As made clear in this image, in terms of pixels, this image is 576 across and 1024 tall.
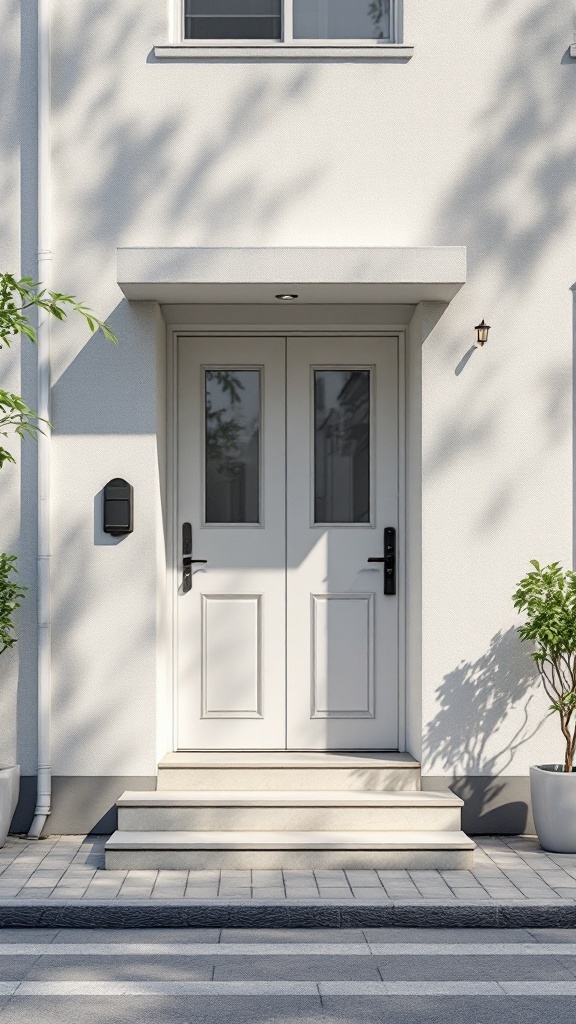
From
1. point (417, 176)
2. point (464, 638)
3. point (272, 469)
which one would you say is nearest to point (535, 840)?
point (464, 638)

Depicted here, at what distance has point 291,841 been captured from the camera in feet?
18.2

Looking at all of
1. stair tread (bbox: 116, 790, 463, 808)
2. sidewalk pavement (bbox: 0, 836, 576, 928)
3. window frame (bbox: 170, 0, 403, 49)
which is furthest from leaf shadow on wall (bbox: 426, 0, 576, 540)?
sidewalk pavement (bbox: 0, 836, 576, 928)

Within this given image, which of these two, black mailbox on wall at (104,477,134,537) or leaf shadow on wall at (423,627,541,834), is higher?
black mailbox on wall at (104,477,134,537)

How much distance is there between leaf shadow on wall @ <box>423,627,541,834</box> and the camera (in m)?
6.18

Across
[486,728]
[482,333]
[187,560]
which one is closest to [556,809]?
[486,728]

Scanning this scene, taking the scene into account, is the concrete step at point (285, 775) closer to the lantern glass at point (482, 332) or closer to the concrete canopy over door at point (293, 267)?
the lantern glass at point (482, 332)

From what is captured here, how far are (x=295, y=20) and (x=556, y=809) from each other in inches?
186

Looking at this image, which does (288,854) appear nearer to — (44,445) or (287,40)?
(44,445)

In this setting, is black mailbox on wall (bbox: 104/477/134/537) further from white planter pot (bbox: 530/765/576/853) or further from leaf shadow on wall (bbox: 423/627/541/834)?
white planter pot (bbox: 530/765/576/853)

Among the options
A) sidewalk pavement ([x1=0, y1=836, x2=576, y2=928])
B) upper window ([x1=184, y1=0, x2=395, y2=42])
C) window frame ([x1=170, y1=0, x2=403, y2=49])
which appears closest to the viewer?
sidewalk pavement ([x1=0, y1=836, x2=576, y2=928])

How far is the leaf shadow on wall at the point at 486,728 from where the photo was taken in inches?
243

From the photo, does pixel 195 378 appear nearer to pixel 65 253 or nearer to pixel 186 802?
pixel 65 253

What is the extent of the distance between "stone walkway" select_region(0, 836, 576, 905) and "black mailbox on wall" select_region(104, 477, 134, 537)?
1.75 meters

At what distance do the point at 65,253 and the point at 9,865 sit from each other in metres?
3.32
